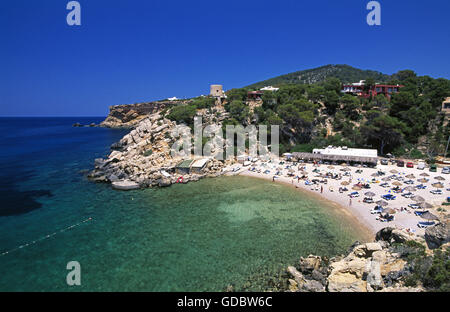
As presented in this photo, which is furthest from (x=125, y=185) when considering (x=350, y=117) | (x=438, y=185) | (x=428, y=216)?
(x=350, y=117)

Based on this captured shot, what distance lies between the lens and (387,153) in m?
41.1

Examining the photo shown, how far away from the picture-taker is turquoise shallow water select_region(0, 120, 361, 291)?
585 inches

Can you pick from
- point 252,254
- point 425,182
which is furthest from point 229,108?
point 252,254

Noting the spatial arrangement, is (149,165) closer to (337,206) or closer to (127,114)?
(337,206)

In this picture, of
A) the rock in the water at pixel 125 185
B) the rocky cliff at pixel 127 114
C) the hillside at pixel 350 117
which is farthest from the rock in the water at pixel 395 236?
the rocky cliff at pixel 127 114

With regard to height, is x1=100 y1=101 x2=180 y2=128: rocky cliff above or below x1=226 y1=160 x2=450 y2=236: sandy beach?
above

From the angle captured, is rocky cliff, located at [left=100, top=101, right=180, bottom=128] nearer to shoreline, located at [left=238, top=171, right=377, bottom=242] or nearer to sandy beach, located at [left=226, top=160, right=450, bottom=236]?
sandy beach, located at [left=226, top=160, right=450, bottom=236]

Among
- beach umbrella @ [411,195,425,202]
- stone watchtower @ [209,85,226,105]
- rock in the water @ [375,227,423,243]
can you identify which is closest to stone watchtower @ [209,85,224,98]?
stone watchtower @ [209,85,226,105]

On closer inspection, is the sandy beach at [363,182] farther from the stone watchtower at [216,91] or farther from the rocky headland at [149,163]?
the stone watchtower at [216,91]

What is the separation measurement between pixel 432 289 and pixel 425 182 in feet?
76.0

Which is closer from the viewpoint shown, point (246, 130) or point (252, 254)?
point (252, 254)

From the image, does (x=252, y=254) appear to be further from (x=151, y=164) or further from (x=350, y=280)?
(x=151, y=164)

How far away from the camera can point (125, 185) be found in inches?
1206

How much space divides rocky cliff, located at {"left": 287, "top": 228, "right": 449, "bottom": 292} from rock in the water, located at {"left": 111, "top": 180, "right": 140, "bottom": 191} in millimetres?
23079
